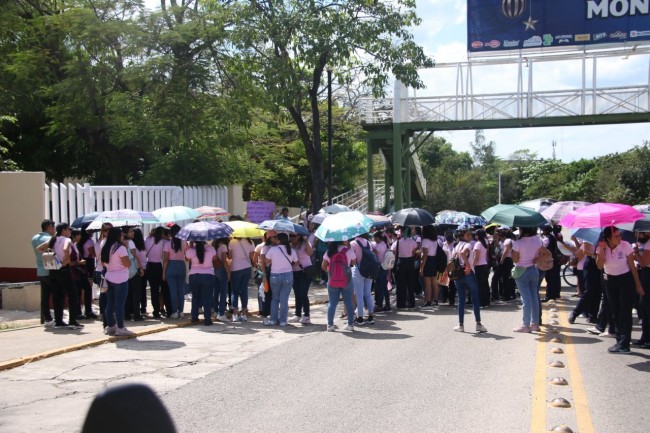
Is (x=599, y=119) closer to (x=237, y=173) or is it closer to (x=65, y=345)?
(x=237, y=173)

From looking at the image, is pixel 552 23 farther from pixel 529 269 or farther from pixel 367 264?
pixel 529 269

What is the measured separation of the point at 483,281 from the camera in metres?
15.9

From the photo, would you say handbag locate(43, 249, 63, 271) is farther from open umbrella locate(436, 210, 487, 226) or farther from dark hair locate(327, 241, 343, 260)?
open umbrella locate(436, 210, 487, 226)

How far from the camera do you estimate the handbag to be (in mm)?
11719

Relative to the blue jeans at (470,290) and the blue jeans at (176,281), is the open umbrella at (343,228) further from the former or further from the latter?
the blue jeans at (176,281)

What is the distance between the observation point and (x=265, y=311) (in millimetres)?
14062

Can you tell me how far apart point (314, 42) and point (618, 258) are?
38.8 ft

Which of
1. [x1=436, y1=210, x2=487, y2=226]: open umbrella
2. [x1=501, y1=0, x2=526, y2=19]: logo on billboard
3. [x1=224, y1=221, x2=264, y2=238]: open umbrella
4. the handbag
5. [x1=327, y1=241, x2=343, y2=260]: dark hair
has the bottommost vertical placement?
the handbag

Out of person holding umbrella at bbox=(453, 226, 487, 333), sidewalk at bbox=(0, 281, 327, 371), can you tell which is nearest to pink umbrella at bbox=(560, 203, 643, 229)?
person holding umbrella at bbox=(453, 226, 487, 333)

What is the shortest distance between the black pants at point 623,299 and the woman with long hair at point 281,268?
5.58m

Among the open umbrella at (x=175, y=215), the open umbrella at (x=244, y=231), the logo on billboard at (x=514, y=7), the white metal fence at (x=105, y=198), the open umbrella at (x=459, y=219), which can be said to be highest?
the logo on billboard at (x=514, y=7)

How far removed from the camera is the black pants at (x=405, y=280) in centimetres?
1558

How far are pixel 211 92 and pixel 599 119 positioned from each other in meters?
15.4

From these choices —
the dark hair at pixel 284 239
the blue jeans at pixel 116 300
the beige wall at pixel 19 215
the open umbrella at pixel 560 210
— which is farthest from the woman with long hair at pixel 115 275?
the open umbrella at pixel 560 210
